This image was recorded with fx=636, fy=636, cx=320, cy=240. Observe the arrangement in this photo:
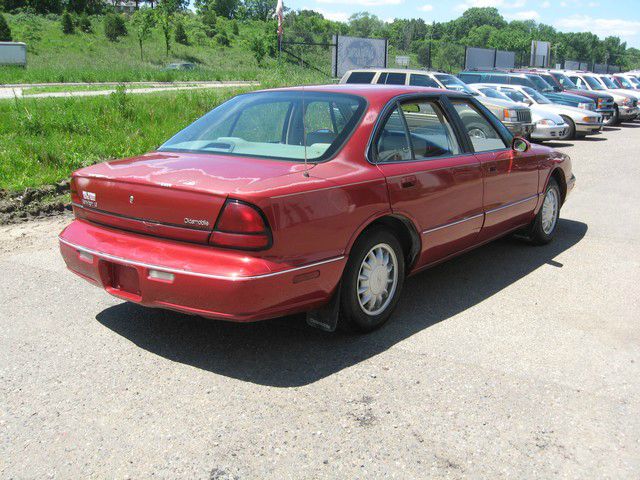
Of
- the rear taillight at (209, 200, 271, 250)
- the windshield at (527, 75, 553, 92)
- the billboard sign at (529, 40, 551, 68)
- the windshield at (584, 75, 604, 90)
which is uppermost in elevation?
the billboard sign at (529, 40, 551, 68)

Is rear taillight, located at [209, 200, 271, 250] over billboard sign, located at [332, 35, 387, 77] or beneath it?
beneath

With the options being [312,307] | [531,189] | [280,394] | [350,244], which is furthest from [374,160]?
[531,189]

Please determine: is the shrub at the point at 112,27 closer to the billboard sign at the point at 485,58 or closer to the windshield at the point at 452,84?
the billboard sign at the point at 485,58

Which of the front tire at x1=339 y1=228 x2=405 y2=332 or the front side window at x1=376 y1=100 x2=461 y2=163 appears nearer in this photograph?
the front tire at x1=339 y1=228 x2=405 y2=332

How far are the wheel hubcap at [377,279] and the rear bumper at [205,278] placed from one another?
1.04ft

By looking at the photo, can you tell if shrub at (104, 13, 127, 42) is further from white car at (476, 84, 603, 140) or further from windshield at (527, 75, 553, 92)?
white car at (476, 84, 603, 140)

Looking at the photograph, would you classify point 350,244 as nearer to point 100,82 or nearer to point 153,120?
point 153,120

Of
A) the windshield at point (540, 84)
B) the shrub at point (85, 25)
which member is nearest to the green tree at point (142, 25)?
the shrub at point (85, 25)

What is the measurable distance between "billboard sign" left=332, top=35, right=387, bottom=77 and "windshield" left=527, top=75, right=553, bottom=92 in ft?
32.2

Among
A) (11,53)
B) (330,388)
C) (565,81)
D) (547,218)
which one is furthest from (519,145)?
(11,53)

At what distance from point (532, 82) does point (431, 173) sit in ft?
58.5

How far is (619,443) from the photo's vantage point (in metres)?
3.00

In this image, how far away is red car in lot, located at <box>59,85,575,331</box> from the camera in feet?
11.1

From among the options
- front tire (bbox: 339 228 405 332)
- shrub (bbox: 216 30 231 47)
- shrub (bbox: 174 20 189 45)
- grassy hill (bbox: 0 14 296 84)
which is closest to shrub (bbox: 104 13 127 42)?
grassy hill (bbox: 0 14 296 84)
